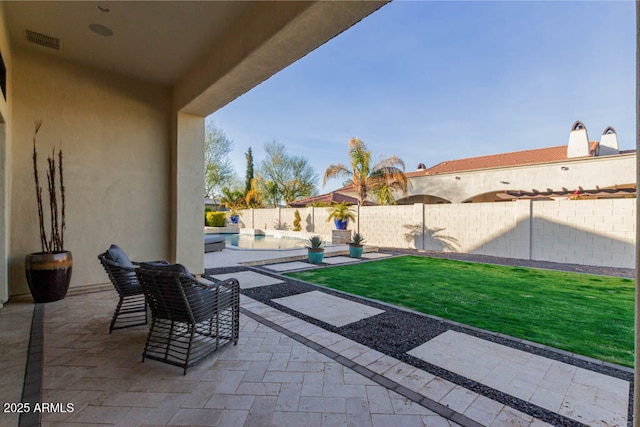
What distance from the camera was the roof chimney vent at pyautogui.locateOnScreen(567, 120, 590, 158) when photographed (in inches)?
650

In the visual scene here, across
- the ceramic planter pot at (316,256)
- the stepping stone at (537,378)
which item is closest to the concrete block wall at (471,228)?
the ceramic planter pot at (316,256)

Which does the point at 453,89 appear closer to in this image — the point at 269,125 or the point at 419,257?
the point at 419,257

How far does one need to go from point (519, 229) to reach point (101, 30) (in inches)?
468

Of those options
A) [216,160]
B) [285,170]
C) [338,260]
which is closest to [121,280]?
[338,260]

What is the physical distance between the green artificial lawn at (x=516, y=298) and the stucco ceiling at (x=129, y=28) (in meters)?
4.97

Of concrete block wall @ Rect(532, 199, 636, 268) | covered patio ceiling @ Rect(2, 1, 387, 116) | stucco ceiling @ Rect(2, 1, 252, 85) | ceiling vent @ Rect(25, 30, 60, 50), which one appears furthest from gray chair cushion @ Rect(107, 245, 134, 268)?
concrete block wall @ Rect(532, 199, 636, 268)

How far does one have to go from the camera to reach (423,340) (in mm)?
3463

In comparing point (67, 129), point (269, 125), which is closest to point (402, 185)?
point (67, 129)

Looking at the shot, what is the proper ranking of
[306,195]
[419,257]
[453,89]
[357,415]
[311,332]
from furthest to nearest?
[306,195] → [453,89] → [419,257] → [311,332] → [357,415]

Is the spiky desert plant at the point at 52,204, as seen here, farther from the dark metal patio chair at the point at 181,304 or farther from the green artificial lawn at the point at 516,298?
the green artificial lawn at the point at 516,298

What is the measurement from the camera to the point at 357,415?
2148 millimetres

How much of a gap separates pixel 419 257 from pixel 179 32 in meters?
9.41

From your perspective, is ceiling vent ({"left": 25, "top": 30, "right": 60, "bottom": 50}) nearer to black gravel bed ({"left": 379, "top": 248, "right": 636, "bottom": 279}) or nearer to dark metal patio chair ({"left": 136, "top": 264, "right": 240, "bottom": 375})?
dark metal patio chair ({"left": 136, "top": 264, "right": 240, "bottom": 375})

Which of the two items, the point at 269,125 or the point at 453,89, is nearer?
the point at 453,89
